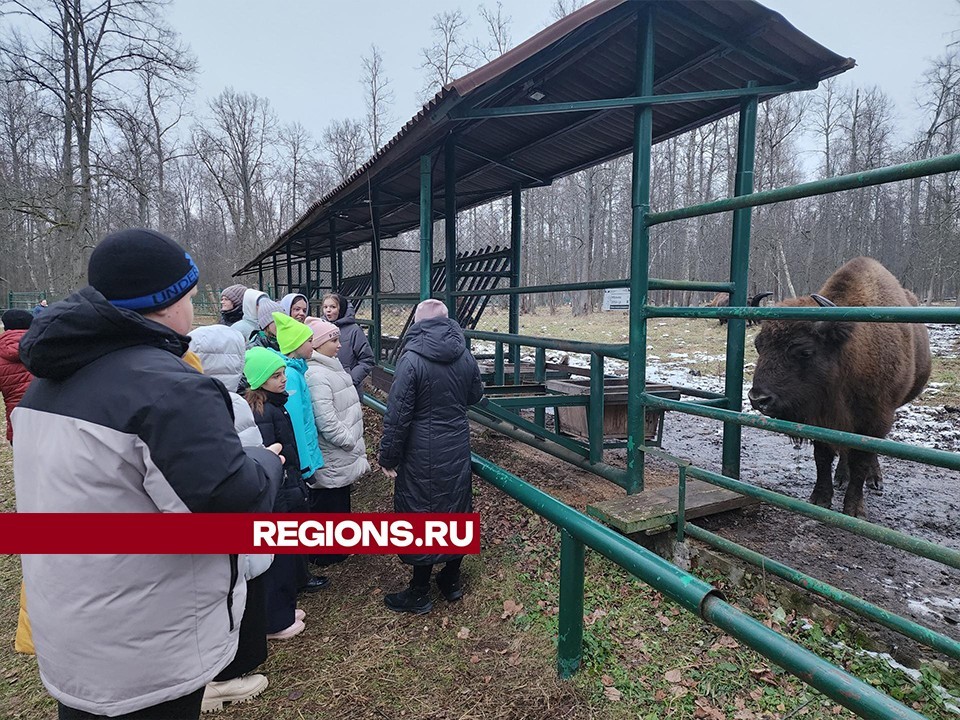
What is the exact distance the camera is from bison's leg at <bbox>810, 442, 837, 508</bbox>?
407 cm

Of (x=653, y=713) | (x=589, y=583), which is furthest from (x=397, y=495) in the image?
(x=653, y=713)

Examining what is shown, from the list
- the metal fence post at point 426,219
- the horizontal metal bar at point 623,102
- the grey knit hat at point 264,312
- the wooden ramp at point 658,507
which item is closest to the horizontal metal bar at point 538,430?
the wooden ramp at point 658,507

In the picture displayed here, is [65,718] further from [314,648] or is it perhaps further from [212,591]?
[314,648]

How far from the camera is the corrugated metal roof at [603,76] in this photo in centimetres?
350

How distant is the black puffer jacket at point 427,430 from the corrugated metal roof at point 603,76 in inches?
67.7

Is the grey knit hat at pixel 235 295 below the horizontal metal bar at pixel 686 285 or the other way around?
below

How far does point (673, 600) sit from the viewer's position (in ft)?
4.89

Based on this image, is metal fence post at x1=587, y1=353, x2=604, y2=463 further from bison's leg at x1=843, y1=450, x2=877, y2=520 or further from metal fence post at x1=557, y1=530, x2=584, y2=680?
bison's leg at x1=843, y1=450, x2=877, y2=520

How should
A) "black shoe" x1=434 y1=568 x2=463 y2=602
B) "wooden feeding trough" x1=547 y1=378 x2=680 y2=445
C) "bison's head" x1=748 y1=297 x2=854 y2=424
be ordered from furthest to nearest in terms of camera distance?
"wooden feeding trough" x1=547 y1=378 x2=680 y2=445 → "bison's head" x1=748 y1=297 x2=854 y2=424 → "black shoe" x1=434 y1=568 x2=463 y2=602

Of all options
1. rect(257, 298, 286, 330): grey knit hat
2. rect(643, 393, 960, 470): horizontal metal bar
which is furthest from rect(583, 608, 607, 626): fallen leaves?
rect(257, 298, 286, 330): grey knit hat

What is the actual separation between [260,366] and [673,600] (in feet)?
7.65

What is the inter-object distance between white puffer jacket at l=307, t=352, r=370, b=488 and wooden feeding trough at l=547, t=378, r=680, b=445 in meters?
1.88

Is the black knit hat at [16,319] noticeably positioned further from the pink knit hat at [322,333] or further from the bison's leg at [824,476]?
the bison's leg at [824,476]

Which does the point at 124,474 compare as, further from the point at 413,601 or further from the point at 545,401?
the point at 545,401
